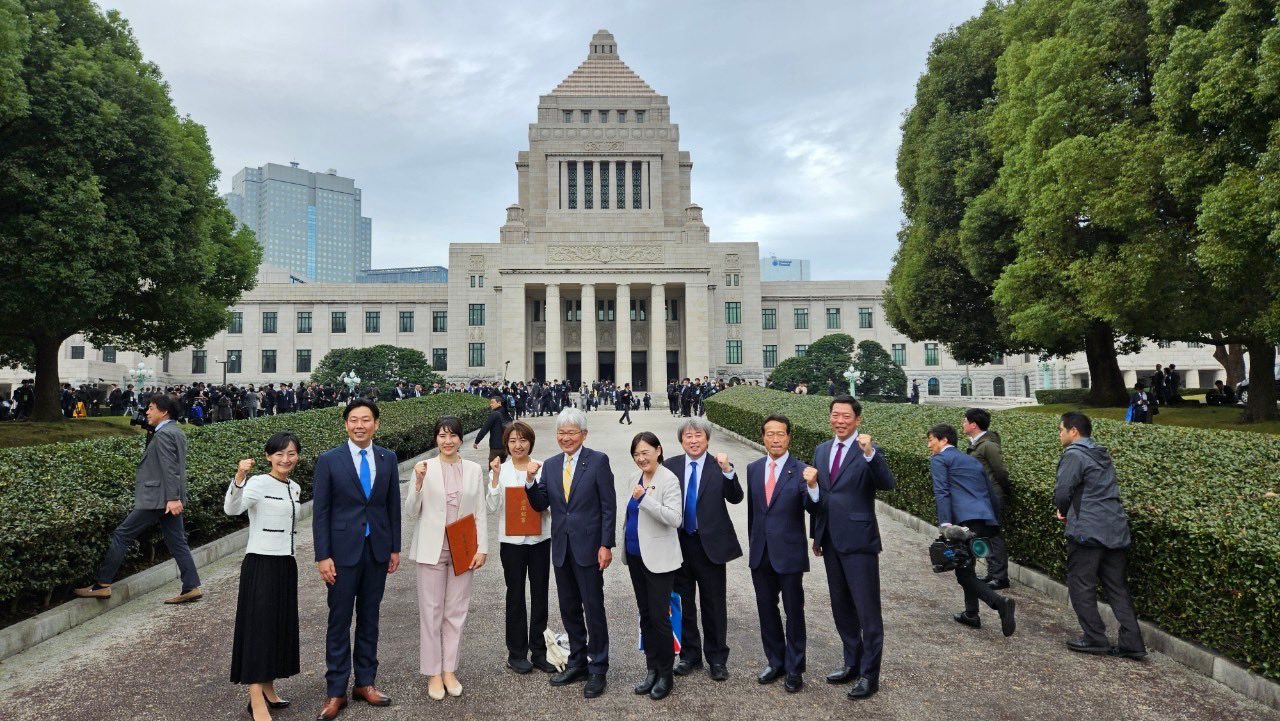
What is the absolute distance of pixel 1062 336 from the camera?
1998cm

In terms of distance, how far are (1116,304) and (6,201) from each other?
23146 mm

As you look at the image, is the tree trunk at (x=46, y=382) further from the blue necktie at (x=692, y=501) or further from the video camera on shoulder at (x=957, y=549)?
the video camera on shoulder at (x=957, y=549)

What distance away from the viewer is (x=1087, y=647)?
5242 millimetres

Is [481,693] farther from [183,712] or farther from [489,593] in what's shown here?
[489,593]

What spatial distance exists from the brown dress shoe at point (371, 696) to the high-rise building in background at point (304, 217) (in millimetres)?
187193

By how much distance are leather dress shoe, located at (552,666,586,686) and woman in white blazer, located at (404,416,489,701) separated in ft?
2.05

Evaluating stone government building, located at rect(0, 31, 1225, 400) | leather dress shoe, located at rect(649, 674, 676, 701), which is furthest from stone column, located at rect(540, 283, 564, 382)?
leather dress shoe, located at rect(649, 674, 676, 701)

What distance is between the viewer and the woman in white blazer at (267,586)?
4164 millimetres

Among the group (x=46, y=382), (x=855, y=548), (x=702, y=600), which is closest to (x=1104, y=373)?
(x=855, y=548)

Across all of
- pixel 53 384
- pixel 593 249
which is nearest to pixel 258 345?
pixel 593 249

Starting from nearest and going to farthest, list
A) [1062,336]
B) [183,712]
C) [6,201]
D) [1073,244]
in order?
[183,712] < [6,201] < [1073,244] < [1062,336]

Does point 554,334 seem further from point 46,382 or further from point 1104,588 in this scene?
point 1104,588

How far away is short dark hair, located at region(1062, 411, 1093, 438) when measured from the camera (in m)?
5.58

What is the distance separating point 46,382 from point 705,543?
66.4 ft
